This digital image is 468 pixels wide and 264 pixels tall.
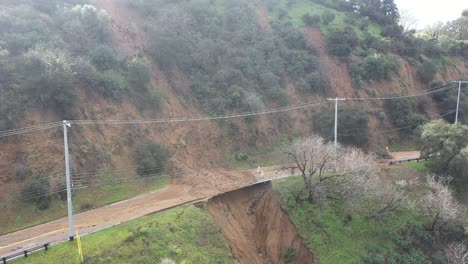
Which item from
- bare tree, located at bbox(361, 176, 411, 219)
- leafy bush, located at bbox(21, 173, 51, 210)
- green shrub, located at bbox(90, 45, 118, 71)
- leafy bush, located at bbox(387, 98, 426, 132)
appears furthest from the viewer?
leafy bush, located at bbox(387, 98, 426, 132)

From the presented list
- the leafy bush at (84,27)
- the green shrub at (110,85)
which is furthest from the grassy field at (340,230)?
the leafy bush at (84,27)

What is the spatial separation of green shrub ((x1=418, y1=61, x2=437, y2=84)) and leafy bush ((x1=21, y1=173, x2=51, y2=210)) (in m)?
49.4

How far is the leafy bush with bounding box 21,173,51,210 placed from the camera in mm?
23203

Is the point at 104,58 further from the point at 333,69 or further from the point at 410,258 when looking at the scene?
the point at 410,258

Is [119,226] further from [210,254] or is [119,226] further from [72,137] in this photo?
[72,137]

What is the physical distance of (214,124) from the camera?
119 ft

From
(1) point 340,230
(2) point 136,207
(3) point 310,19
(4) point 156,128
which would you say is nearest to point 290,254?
(1) point 340,230

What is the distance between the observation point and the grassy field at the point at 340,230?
26044mm

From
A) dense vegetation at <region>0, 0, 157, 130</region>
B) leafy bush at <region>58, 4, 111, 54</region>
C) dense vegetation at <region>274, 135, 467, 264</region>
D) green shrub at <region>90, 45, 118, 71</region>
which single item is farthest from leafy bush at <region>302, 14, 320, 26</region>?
green shrub at <region>90, 45, 118, 71</region>

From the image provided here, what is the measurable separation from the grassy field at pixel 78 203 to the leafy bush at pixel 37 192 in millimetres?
280

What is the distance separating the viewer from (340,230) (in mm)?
27422

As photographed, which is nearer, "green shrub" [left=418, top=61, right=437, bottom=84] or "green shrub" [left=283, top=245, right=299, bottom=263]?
"green shrub" [left=283, top=245, right=299, bottom=263]

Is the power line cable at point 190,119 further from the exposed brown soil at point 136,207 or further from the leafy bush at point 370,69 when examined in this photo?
the leafy bush at point 370,69

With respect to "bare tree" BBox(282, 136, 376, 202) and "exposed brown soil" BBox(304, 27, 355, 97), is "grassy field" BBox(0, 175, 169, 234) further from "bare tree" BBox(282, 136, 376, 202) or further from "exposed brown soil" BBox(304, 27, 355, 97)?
"exposed brown soil" BBox(304, 27, 355, 97)
